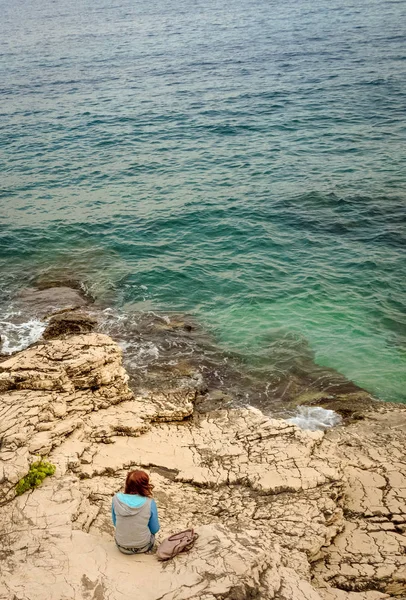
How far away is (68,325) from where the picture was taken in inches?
725

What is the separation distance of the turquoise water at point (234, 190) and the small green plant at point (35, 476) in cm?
822

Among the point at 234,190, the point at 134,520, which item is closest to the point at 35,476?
the point at 134,520

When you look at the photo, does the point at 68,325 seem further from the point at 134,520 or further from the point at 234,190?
the point at 234,190

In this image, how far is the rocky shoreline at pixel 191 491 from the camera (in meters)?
8.12

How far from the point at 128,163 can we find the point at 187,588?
2668 cm

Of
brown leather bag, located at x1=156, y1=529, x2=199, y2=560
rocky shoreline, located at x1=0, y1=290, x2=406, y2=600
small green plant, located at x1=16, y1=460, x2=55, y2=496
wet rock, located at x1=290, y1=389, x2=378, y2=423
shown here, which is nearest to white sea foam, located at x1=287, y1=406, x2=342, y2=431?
wet rock, located at x1=290, y1=389, x2=378, y2=423

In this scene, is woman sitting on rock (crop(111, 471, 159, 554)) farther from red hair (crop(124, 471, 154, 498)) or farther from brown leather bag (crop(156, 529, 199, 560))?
brown leather bag (crop(156, 529, 199, 560))

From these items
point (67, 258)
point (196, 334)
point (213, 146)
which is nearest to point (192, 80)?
point (213, 146)

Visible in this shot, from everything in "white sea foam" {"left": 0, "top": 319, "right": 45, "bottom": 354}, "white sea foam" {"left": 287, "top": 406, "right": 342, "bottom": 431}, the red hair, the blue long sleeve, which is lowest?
"white sea foam" {"left": 287, "top": 406, "right": 342, "bottom": 431}

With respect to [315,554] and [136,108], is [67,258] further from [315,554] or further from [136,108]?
[136,108]

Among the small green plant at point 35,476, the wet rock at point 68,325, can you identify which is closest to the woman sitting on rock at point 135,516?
the small green plant at point 35,476

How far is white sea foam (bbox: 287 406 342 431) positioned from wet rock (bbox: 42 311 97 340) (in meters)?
7.25

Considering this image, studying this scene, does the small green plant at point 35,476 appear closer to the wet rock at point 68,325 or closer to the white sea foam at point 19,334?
the white sea foam at point 19,334

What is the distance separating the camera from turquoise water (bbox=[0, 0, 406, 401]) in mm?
19562
